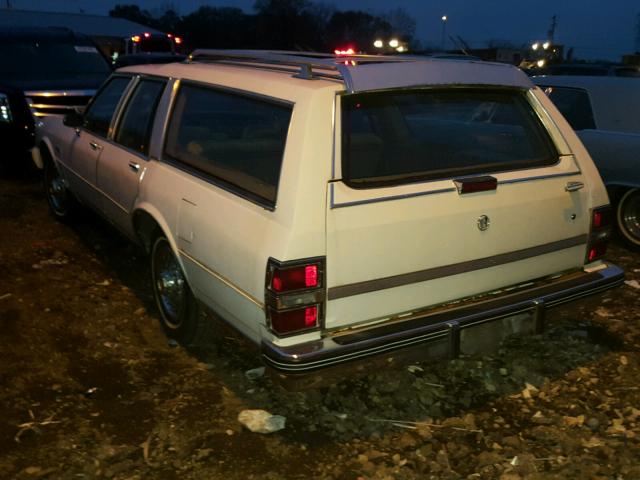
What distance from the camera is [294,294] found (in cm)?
267

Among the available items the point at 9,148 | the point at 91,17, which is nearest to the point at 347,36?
the point at 91,17

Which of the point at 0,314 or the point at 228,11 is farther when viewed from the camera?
the point at 228,11

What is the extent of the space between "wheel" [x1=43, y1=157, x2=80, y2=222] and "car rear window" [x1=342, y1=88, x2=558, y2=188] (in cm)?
361

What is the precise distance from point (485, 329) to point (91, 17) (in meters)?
54.7

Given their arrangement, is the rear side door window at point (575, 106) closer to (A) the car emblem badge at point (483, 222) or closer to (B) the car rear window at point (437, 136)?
(B) the car rear window at point (437, 136)

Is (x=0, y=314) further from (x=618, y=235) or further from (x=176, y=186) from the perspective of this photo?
(x=618, y=235)

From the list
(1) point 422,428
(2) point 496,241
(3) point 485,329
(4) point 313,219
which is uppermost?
(4) point 313,219

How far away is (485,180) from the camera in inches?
119

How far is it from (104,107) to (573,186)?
3.66m

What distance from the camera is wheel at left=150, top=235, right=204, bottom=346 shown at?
12.3 ft

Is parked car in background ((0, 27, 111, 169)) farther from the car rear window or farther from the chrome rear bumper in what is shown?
the chrome rear bumper

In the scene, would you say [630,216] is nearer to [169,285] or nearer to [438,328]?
[438,328]

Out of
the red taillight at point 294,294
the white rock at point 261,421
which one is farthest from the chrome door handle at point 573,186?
the white rock at point 261,421

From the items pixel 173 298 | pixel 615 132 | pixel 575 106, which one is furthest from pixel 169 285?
pixel 575 106
